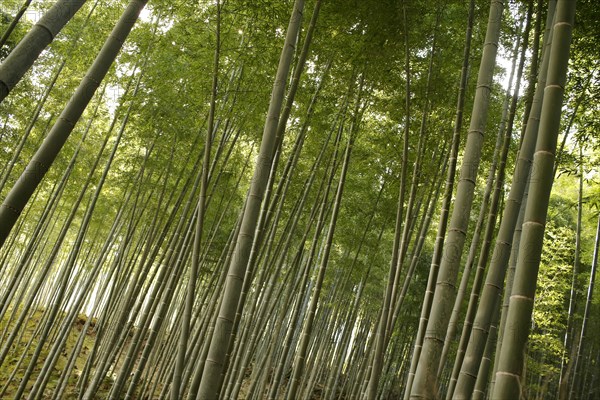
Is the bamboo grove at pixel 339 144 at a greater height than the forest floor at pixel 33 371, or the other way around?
the bamboo grove at pixel 339 144

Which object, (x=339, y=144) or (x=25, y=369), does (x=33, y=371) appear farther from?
(x=339, y=144)

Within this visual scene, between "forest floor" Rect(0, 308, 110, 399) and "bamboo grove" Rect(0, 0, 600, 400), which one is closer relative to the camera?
"bamboo grove" Rect(0, 0, 600, 400)

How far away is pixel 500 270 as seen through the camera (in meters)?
2.46

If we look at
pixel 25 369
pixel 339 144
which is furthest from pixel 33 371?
pixel 339 144

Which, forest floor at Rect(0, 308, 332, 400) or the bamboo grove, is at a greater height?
the bamboo grove

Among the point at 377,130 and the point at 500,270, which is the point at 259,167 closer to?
the point at 500,270

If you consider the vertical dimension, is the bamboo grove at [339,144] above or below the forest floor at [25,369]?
above

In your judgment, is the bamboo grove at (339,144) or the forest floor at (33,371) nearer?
the bamboo grove at (339,144)

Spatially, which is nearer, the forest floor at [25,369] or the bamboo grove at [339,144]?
the bamboo grove at [339,144]

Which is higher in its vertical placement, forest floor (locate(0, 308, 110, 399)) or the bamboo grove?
the bamboo grove

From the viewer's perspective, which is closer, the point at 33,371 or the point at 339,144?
the point at 339,144

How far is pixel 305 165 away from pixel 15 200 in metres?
5.60

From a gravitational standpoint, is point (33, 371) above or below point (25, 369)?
above

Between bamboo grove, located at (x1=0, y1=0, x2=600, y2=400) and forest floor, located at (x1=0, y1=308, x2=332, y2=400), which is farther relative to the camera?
forest floor, located at (x1=0, y1=308, x2=332, y2=400)
